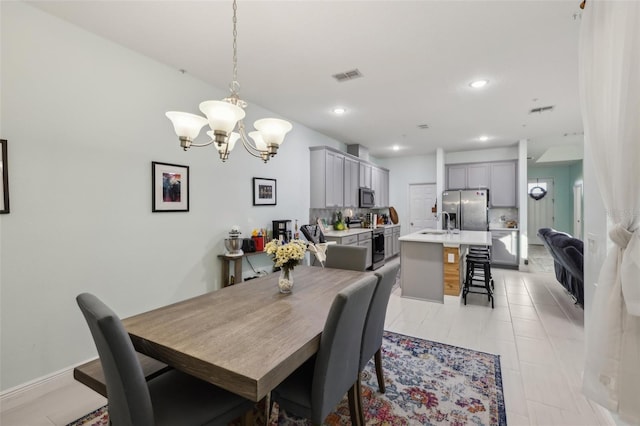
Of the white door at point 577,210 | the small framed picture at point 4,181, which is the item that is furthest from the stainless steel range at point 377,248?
the white door at point 577,210

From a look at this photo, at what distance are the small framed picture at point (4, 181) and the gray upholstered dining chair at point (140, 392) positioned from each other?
55.3 inches

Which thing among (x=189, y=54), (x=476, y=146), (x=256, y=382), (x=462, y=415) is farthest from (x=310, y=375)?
(x=476, y=146)

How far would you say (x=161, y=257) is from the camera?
2.87 metres

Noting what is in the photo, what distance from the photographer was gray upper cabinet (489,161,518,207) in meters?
6.46

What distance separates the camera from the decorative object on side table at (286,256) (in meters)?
1.93

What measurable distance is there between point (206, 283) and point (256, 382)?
2.57m

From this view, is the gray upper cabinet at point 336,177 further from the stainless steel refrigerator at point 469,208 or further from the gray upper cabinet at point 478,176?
the gray upper cabinet at point 478,176

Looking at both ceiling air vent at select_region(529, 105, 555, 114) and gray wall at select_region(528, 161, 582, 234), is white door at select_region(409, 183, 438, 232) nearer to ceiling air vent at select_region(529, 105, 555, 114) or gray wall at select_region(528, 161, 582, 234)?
ceiling air vent at select_region(529, 105, 555, 114)

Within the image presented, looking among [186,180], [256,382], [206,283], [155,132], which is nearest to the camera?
[256,382]

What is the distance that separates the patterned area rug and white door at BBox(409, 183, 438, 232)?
526 cm

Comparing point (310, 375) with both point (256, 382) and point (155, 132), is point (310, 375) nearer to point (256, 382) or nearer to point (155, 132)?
point (256, 382)

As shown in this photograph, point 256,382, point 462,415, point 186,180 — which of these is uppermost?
point 186,180

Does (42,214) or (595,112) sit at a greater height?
(595,112)

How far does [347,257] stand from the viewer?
2.91m
